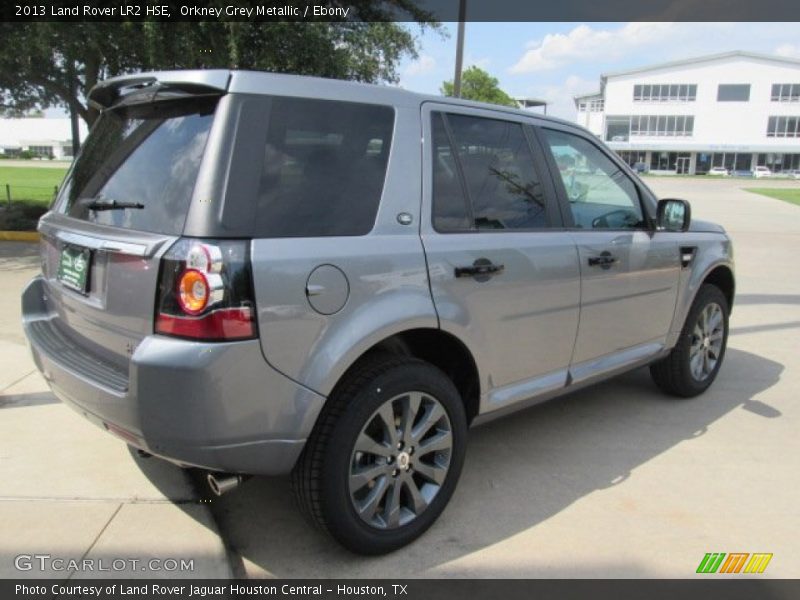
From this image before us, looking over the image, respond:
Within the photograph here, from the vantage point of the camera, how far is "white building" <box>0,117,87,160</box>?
99750 millimetres

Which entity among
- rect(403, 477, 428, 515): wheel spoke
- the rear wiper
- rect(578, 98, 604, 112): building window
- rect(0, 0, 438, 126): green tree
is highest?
rect(578, 98, 604, 112): building window

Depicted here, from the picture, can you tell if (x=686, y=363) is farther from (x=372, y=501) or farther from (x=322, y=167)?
(x=322, y=167)

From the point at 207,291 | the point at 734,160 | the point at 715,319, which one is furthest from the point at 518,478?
the point at 734,160

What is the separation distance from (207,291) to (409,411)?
3.36ft

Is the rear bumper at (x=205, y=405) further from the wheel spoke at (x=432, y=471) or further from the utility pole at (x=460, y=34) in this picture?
the utility pole at (x=460, y=34)

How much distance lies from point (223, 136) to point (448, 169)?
1090mm

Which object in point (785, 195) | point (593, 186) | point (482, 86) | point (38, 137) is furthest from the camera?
point (38, 137)

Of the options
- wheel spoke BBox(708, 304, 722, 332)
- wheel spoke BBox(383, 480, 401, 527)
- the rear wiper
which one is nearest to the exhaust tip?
wheel spoke BBox(383, 480, 401, 527)

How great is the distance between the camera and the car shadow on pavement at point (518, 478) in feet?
9.46

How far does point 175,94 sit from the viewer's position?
8.34 feet

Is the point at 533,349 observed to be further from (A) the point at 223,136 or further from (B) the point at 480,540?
(A) the point at 223,136

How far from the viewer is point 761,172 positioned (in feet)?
241

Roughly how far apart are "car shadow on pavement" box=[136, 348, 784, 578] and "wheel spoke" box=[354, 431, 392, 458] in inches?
18.9

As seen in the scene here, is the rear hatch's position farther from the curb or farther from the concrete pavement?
the curb
